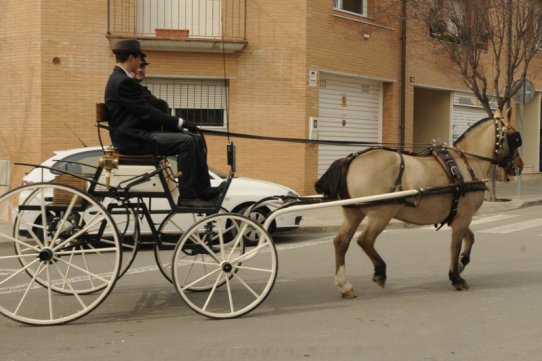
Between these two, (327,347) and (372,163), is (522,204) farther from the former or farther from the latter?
(327,347)

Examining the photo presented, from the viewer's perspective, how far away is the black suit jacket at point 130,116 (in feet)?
19.7

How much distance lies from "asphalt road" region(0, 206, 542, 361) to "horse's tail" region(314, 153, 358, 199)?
107 centimetres

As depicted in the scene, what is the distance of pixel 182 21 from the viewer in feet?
51.7

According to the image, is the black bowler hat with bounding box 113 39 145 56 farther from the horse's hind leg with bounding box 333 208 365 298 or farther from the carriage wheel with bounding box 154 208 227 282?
the horse's hind leg with bounding box 333 208 365 298

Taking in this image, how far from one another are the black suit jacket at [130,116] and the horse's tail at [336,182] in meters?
1.69

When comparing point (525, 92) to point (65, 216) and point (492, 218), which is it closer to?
point (492, 218)

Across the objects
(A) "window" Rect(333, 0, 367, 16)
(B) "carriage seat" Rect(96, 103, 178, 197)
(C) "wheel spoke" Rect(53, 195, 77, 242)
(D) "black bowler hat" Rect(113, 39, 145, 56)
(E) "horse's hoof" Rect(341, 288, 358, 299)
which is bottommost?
(E) "horse's hoof" Rect(341, 288, 358, 299)

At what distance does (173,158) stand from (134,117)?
71cm

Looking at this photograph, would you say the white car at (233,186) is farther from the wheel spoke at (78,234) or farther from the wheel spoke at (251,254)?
the wheel spoke at (78,234)

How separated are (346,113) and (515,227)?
624 centimetres

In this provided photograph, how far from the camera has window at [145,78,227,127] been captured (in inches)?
626

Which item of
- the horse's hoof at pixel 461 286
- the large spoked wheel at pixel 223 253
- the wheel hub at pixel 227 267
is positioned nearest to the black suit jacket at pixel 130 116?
the large spoked wheel at pixel 223 253

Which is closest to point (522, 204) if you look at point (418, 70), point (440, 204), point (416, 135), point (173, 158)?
point (418, 70)

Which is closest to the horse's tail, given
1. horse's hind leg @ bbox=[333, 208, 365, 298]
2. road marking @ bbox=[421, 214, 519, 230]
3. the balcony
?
horse's hind leg @ bbox=[333, 208, 365, 298]
